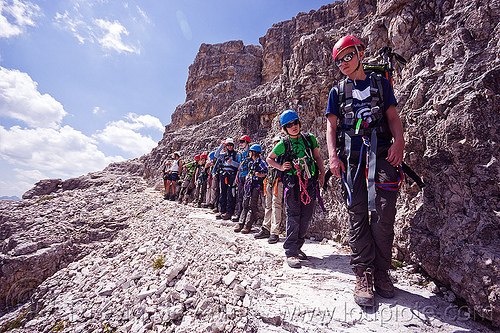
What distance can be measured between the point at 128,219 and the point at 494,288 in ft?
40.4

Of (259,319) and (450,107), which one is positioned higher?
(450,107)

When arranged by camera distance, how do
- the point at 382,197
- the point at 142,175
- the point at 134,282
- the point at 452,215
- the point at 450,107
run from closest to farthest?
the point at 382,197 → the point at 452,215 → the point at 450,107 → the point at 134,282 → the point at 142,175

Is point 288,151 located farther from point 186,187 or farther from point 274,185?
point 186,187

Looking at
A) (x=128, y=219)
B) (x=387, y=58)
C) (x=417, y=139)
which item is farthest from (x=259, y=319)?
(x=128, y=219)

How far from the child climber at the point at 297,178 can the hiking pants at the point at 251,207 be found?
8.15 feet

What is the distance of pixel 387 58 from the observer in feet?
11.8

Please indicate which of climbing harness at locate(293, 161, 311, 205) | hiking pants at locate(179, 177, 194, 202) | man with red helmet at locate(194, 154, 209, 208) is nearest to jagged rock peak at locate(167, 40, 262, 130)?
hiking pants at locate(179, 177, 194, 202)

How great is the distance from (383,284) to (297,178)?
2081mm

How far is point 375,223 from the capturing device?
2.61 metres

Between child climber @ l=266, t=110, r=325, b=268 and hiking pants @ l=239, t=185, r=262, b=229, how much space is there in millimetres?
2483

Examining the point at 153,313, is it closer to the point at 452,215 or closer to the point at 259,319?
the point at 259,319

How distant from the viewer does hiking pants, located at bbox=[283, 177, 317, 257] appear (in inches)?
157

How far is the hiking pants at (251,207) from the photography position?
21.4ft

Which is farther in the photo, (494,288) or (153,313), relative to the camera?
(153,313)
